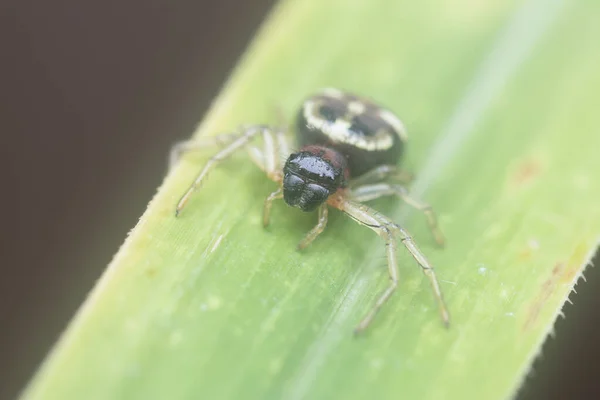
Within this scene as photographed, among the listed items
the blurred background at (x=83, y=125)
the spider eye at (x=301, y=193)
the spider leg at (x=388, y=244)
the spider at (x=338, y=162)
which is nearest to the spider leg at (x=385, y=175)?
the spider at (x=338, y=162)

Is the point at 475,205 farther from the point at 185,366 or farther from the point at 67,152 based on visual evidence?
the point at 67,152

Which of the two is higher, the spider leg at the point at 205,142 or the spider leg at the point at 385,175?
the spider leg at the point at 385,175

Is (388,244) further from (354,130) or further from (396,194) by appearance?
(354,130)

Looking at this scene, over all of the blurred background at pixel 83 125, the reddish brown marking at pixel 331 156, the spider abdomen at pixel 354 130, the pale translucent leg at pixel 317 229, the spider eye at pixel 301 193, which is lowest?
the blurred background at pixel 83 125

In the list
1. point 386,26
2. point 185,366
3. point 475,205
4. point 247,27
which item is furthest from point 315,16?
point 185,366

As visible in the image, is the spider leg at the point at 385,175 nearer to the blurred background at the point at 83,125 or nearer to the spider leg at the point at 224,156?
the spider leg at the point at 224,156
